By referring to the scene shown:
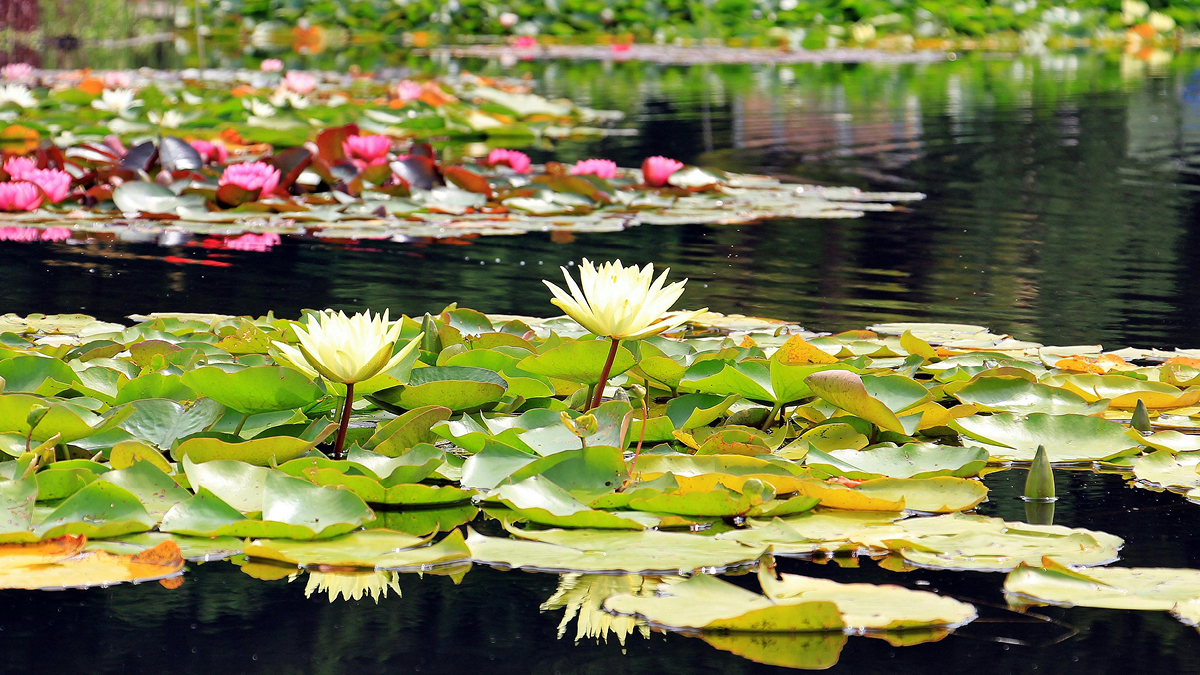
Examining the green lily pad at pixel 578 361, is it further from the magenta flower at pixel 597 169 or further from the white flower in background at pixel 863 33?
the white flower in background at pixel 863 33

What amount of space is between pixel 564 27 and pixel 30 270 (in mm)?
15660

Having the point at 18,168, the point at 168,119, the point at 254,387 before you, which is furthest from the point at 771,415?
the point at 168,119

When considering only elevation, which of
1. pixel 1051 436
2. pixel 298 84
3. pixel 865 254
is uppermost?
pixel 298 84

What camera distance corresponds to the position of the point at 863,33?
1706 cm

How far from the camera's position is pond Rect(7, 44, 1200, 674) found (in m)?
1.30

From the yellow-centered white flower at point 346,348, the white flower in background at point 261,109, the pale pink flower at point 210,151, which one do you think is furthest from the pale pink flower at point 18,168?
the yellow-centered white flower at point 346,348

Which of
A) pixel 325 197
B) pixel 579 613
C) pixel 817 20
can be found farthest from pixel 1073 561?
pixel 817 20

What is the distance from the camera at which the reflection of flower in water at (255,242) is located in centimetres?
393

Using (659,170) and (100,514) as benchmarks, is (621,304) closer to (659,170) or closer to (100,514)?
(100,514)

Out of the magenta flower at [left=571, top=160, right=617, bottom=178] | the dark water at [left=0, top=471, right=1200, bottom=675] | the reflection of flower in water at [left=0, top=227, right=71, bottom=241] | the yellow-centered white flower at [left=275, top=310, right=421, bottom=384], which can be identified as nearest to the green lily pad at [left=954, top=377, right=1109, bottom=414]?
the dark water at [left=0, top=471, right=1200, bottom=675]

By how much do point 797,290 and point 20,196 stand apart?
8.44 feet

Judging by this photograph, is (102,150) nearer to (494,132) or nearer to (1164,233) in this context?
(494,132)

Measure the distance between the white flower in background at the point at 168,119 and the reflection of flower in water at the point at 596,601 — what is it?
5.34 m

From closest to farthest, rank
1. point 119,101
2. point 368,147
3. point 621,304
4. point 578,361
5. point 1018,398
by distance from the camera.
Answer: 1. point 621,304
2. point 578,361
3. point 1018,398
4. point 368,147
5. point 119,101
